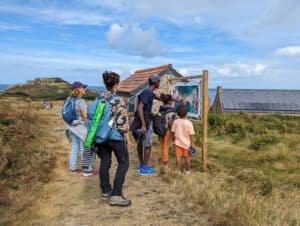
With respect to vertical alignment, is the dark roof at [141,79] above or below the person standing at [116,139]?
above

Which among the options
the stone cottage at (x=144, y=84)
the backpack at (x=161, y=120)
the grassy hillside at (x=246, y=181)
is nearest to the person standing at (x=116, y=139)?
the grassy hillside at (x=246, y=181)

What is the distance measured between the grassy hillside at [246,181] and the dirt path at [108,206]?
0.21 metres

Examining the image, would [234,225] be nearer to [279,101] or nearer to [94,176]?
[94,176]

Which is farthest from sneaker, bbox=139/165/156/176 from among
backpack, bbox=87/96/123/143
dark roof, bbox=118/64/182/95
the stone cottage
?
dark roof, bbox=118/64/182/95

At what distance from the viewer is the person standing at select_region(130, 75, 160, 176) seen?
263 inches

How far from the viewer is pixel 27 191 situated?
222 inches

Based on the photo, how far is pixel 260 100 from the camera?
1249 inches

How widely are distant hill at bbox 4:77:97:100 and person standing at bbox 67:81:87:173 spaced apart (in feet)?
87.7

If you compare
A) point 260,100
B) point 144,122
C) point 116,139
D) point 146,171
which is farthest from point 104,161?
point 260,100

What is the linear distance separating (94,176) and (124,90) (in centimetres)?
385

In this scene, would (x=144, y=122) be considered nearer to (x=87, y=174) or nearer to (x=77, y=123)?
(x=77, y=123)

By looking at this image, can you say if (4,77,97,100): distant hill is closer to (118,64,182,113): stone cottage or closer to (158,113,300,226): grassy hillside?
(118,64,182,113): stone cottage

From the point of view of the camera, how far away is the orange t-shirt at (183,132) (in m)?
6.98

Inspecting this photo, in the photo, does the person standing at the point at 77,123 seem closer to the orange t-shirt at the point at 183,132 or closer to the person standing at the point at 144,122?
the person standing at the point at 144,122
